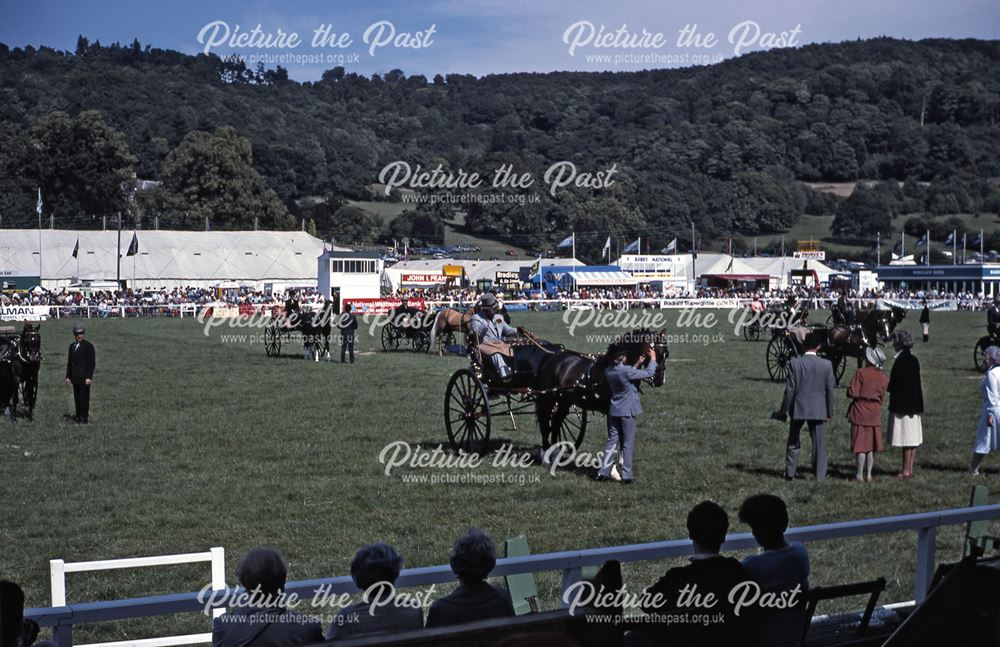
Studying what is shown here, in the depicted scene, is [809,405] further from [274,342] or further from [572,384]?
[274,342]

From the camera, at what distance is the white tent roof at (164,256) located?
68812 mm

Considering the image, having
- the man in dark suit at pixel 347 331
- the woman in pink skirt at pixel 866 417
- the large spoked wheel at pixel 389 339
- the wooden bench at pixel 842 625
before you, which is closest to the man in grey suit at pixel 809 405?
the woman in pink skirt at pixel 866 417

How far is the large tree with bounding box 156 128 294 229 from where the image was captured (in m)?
89.8

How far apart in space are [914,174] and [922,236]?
2603 centimetres

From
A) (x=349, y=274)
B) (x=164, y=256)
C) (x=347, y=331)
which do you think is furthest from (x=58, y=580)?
(x=164, y=256)

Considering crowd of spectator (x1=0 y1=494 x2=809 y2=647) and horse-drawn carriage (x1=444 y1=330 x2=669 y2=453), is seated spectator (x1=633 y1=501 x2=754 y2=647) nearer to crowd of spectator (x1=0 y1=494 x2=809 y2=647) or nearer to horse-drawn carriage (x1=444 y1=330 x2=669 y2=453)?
crowd of spectator (x1=0 y1=494 x2=809 y2=647)

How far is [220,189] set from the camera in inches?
3661

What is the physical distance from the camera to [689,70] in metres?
146

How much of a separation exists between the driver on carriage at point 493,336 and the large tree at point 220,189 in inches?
3091

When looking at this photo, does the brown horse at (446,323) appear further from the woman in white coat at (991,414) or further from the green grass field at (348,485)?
the woman in white coat at (991,414)

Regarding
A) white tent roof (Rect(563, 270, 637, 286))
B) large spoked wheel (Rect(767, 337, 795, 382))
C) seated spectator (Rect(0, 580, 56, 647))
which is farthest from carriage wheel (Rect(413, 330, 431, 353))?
white tent roof (Rect(563, 270, 637, 286))

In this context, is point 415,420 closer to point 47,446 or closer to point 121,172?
point 47,446

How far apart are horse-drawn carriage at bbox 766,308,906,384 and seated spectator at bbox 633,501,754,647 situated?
1508 centimetres

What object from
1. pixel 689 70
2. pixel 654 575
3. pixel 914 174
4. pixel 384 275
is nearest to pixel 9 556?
pixel 654 575
